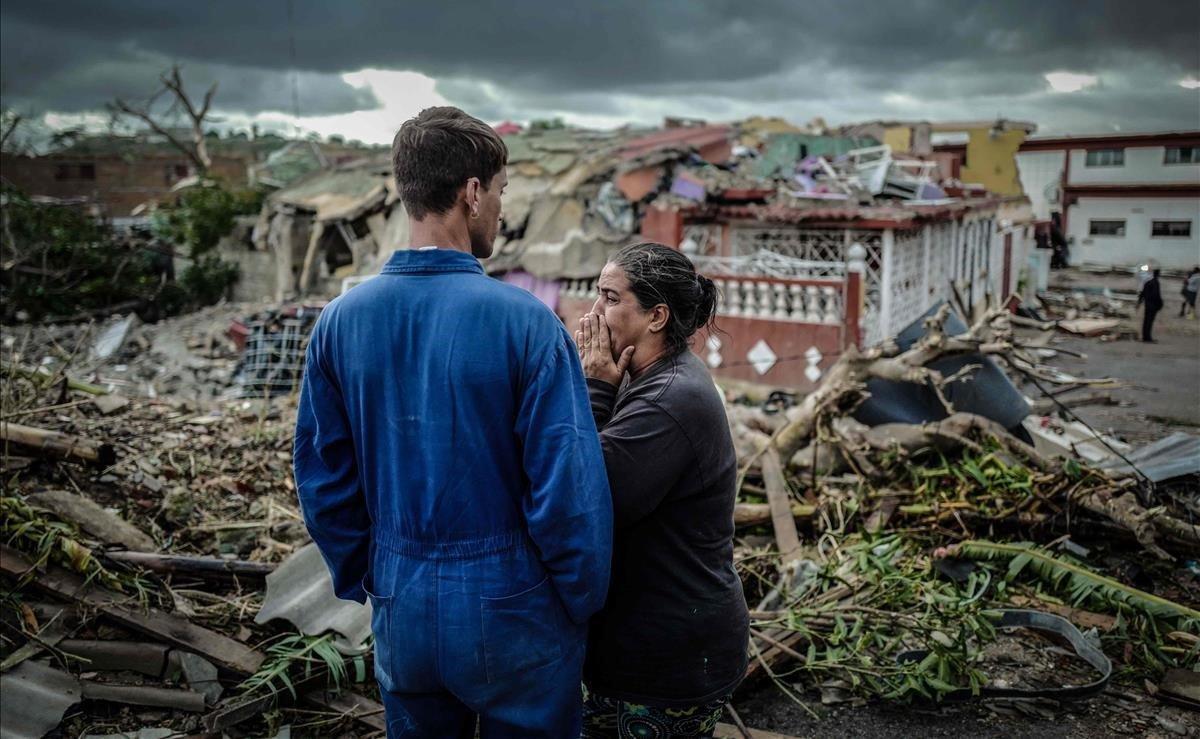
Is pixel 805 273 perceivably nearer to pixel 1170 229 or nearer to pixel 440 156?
pixel 1170 229

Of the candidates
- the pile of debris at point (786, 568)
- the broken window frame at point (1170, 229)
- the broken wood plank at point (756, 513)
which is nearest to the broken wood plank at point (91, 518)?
the pile of debris at point (786, 568)

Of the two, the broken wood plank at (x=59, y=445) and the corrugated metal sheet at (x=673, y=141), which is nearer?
the broken wood plank at (x=59, y=445)

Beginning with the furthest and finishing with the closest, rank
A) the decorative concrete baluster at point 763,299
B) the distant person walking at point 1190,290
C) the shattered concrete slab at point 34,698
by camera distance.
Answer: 1. the distant person walking at point 1190,290
2. the decorative concrete baluster at point 763,299
3. the shattered concrete slab at point 34,698

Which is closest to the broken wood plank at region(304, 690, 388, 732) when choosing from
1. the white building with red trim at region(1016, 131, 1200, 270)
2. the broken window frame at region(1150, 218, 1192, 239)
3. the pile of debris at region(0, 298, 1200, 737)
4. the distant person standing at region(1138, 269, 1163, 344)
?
the pile of debris at region(0, 298, 1200, 737)

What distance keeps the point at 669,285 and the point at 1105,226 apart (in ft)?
44.4

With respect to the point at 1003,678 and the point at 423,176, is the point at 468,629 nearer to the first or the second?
the point at 423,176

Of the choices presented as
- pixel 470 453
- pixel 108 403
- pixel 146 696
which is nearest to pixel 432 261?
pixel 470 453

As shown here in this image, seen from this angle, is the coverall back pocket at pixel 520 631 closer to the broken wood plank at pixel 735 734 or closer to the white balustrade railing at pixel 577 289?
the broken wood plank at pixel 735 734

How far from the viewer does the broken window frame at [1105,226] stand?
38.4 ft

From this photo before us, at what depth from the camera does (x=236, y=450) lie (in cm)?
538

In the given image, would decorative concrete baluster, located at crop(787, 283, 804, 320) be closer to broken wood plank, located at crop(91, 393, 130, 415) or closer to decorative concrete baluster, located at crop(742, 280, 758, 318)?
decorative concrete baluster, located at crop(742, 280, 758, 318)

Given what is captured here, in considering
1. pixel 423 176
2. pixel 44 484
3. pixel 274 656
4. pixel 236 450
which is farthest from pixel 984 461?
pixel 44 484

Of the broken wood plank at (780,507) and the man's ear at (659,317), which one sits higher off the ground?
the man's ear at (659,317)

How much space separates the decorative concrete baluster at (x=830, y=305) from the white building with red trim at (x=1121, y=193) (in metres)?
3.44
